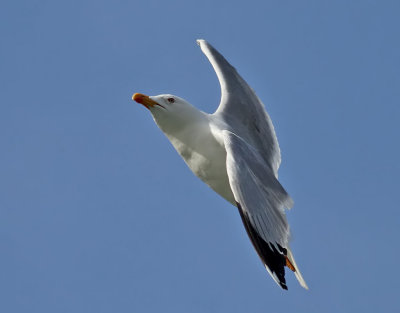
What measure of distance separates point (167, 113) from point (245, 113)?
173 centimetres

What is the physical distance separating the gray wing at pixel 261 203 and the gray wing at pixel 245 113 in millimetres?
1609

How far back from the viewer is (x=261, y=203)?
35.7 feet

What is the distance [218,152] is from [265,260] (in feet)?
7.44

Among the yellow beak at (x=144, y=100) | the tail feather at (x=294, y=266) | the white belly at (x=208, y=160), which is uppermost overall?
the yellow beak at (x=144, y=100)

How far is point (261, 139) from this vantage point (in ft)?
45.3

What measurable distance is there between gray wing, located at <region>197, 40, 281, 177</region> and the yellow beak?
1.13 meters

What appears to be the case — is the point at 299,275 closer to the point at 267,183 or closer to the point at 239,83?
the point at 267,183

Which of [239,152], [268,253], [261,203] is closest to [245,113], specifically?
[239,152]

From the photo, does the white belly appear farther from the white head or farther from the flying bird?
the white head

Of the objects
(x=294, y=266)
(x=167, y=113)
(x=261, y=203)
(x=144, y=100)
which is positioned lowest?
(x=294, y=266)

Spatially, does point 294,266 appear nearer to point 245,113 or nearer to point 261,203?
point 245,113

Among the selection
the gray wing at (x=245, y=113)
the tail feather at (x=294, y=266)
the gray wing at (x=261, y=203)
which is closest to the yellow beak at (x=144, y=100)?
the gray wing at (x=245, y=113)

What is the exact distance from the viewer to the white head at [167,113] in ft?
41.3

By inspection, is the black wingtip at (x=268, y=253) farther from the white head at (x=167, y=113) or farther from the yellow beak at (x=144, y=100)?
the yellow beak at (x=144, y=100)
